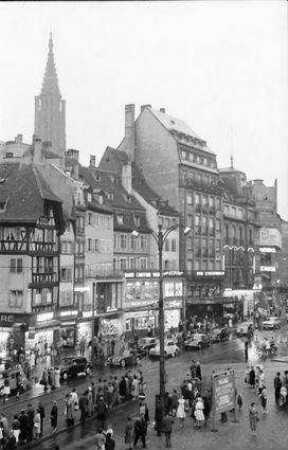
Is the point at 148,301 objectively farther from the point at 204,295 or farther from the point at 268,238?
the point at 268,238

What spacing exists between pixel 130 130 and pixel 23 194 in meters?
30.9

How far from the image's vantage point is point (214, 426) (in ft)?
93.0

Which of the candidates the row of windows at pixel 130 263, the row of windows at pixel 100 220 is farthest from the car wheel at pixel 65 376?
the row of windows at pixel 130 263

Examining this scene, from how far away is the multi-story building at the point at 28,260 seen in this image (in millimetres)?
50281

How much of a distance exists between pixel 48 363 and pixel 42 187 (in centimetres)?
1633

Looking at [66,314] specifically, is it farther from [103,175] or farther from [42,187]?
[103,175]

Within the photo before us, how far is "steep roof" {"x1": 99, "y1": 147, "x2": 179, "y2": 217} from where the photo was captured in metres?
72.8

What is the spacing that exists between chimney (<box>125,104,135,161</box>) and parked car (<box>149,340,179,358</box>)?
34743mm

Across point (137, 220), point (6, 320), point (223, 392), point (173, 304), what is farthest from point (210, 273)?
point (223, 392)

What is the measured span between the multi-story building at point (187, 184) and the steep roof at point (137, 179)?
1.06 m

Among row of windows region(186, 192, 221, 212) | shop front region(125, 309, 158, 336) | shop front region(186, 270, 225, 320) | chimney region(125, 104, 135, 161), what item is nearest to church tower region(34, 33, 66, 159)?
chimney region(125, 104, 135, 161)

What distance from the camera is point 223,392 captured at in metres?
28.5

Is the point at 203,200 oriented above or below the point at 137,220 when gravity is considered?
above

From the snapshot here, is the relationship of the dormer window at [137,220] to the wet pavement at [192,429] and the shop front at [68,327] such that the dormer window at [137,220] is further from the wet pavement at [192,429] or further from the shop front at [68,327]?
the wet pavement at [192,429]
